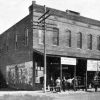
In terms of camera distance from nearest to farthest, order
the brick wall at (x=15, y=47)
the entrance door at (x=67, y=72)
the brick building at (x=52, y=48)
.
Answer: the brick building at (x=52, y=48) → the brick wall at (x=15, y=47) → the entrance door at (x=67, y=72)

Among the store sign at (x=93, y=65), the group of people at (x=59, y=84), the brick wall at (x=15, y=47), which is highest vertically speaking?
the brick wall at (x=15, y=47)

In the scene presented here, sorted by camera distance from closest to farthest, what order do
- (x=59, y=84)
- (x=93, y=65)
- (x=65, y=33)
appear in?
(x=59, y=84) < (x=93, y=65) < (x=65, y=33)

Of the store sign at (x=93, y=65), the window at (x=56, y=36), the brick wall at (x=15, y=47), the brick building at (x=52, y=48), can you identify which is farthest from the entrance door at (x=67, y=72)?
the brick wall at (x=15, y=47)

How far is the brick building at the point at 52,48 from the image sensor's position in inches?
1017

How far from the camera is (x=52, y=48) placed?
2784cm

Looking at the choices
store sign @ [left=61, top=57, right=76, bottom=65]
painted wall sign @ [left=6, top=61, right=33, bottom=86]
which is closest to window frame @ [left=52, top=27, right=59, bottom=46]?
painted wall sign @ [left=6, top=61, right=33, bottom=86]

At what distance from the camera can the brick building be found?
2583 centimetres

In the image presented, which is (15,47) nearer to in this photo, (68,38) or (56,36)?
(56,36)

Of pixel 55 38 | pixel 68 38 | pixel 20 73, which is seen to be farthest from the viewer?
pixel 68 38

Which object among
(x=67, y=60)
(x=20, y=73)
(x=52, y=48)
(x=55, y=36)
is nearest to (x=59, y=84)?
(x=67, y=60)

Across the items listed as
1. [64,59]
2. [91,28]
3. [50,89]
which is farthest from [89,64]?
[91,28]

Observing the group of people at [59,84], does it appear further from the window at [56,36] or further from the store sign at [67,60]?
the window at [56,36]

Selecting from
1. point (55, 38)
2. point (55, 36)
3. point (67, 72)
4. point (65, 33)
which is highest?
point (65, 33)

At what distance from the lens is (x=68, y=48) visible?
97.8ft
